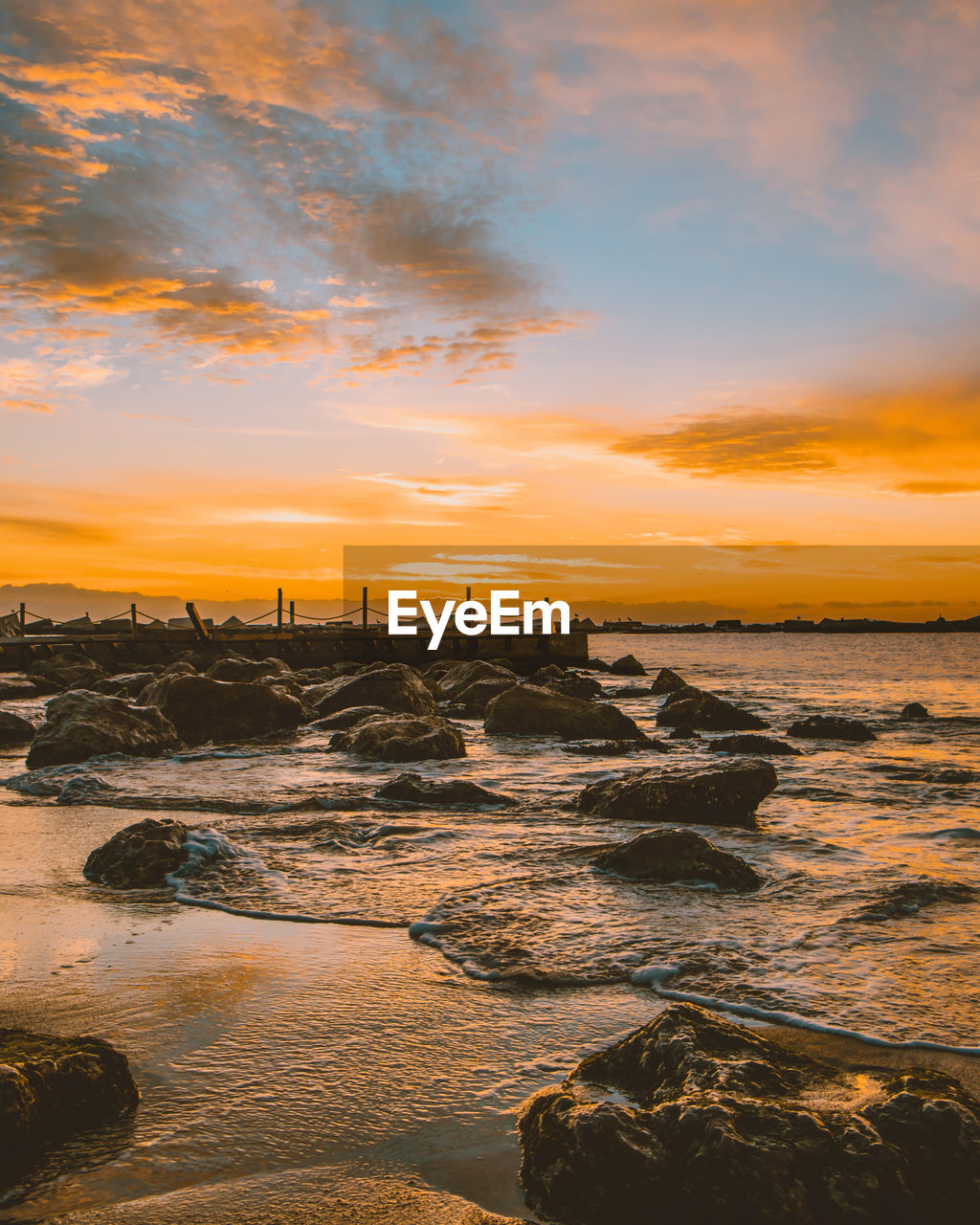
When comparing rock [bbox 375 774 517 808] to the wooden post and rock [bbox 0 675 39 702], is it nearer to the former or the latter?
rock [bbox 0 675 39 702]

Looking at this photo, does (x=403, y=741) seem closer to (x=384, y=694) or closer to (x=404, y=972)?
(x=384, y=694)

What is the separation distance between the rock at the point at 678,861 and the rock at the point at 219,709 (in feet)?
31.0

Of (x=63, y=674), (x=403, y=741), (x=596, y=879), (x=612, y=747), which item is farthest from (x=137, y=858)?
(x=63, y=674)

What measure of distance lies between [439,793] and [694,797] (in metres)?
2.38

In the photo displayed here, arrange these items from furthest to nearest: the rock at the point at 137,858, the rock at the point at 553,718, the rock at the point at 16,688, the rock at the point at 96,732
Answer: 1. the rock at the point at 16,688
2. the rock at the point at 553,718
3. the rock at the point at 96,732
4. the rock at the point at 137,858

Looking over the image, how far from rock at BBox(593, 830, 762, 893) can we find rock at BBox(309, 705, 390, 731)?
9.27 m

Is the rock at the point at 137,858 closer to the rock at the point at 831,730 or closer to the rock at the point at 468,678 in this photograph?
the rock at the point at 831,730

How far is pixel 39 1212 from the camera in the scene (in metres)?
Result: 2.33

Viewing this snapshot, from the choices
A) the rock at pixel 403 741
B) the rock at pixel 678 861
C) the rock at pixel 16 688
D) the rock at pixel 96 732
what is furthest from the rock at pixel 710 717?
the rock at pixel 16 688

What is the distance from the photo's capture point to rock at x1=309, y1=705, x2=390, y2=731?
15.0 meters

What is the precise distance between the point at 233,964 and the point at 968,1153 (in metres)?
3.04

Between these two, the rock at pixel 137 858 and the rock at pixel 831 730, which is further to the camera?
the rock at pixel 831 730

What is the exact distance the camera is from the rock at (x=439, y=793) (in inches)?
339

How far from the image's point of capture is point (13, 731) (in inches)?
549
